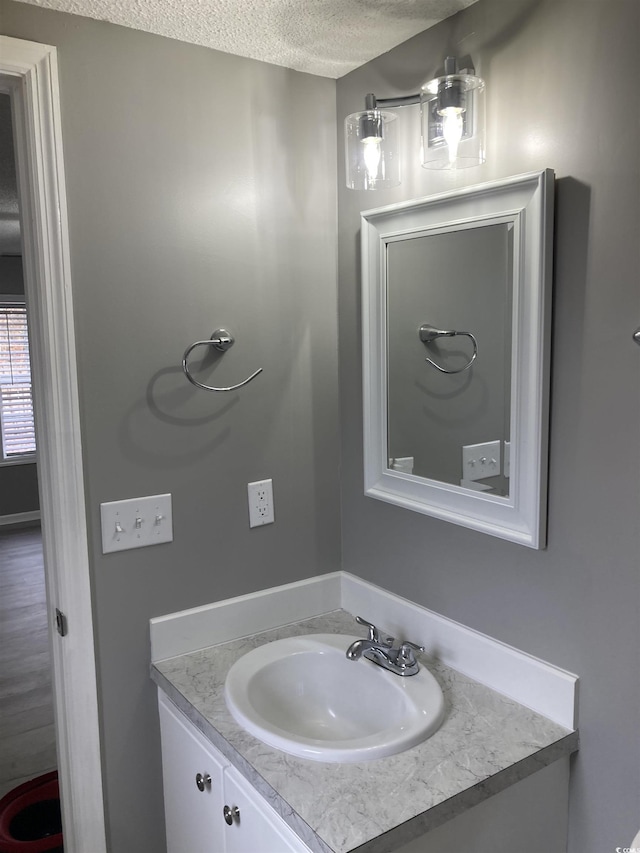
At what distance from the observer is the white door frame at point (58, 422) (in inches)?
54.6

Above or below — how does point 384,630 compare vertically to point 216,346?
below

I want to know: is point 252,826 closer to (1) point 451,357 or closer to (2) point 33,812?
(1) point 451,357

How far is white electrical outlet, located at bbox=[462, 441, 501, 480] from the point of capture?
142cm

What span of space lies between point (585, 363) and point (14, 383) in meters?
5.78

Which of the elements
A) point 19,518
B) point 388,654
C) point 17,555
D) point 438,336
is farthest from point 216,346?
point 19,518

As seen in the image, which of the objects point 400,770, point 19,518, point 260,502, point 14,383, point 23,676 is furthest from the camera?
point 19,518

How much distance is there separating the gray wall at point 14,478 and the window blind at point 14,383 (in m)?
0.13

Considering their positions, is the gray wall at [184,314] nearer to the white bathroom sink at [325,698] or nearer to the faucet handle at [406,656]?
the white bathroom sink at [325,698]

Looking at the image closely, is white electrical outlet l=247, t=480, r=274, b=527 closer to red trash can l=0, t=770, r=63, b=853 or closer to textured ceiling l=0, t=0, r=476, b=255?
textured ceiling l=0, t=0, r=476, b=255

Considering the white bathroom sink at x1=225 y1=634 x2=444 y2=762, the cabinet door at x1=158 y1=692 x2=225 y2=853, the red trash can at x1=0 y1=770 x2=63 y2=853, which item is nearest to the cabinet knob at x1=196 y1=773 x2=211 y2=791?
the cabinet door at x1=158 y1=692 x2=225 y2=853

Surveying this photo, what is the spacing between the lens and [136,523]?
5.17ft

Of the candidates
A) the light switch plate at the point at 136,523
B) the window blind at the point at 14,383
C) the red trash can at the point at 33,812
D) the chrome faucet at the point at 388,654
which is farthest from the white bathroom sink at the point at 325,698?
the window blind at the point at 14,383

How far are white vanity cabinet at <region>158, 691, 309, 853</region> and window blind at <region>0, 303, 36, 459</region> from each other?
16.5 ft

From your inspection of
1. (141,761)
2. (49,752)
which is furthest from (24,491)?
(141,761)
